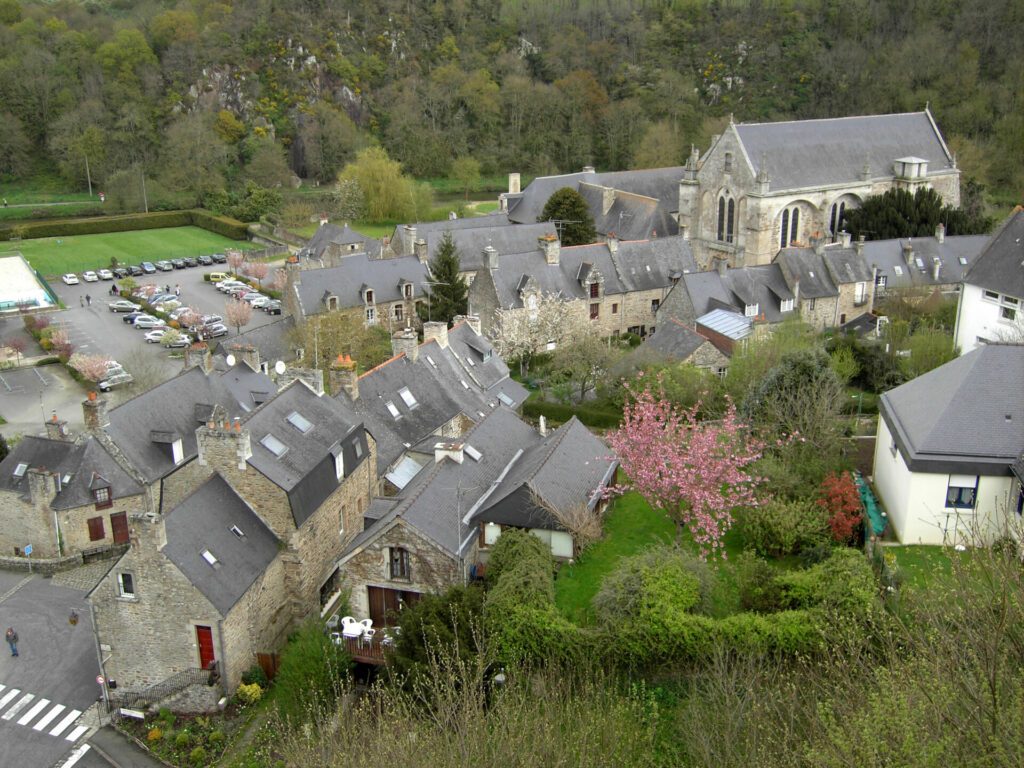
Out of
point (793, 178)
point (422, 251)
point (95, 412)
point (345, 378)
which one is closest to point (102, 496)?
point (95, 412)

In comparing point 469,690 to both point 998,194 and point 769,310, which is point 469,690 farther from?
point 998,194

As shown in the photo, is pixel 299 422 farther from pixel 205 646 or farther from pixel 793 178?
pixel 793 178

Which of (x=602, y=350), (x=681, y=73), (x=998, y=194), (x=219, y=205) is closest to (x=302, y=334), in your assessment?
(x=602, y=350)

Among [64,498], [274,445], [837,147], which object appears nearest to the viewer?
[274,445]

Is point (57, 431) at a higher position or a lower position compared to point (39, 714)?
higher

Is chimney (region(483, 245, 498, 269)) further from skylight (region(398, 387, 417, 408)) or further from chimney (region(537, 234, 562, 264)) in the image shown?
skylight (region(398, 387, 417, 408))

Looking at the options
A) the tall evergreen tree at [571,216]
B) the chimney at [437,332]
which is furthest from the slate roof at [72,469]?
the tall evergreen tree at [571,216]

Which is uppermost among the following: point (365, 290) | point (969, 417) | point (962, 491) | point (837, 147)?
point (837, 147)

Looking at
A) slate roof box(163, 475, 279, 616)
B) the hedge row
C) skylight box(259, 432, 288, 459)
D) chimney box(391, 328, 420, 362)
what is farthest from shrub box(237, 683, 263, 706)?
the hedge row
